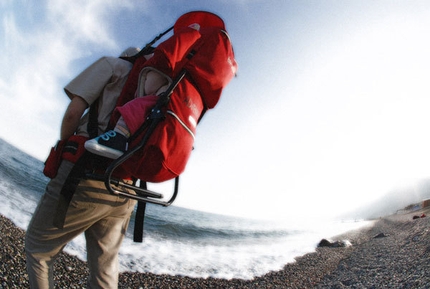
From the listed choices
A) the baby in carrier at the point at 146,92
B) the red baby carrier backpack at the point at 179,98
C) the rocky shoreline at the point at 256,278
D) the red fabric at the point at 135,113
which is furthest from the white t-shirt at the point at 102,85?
the rocky shoreline at the point at 256,278

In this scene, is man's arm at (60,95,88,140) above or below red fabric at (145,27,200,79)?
below

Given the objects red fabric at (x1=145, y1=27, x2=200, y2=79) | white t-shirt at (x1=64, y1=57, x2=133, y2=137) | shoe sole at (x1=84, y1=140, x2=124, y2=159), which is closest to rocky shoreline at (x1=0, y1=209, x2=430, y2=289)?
white t-shirt at (x1=64, y1=57, x2=133, y2=137)

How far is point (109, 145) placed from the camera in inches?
60.3

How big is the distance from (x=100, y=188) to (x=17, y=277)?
4.47 meters

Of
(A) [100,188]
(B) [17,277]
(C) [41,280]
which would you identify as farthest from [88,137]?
(B) [17,277]

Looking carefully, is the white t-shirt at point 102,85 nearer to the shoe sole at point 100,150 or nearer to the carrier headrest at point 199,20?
the shoe sole at point 100,150

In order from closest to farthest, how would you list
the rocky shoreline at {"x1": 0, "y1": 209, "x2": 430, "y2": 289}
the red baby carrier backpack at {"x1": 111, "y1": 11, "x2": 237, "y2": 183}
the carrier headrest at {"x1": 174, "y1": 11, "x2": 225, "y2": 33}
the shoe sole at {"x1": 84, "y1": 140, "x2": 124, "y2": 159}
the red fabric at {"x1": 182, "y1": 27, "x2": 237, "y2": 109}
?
the shoe sole at {"x1": 84, "y1": 140, "x2": 124, "y2": 159}, the red baby carrier backpack at {"x1": 111, "y1": 11, "x2": 237, "y2": 183}, the red fabric at {"x1": 182, "y1": 27, "x2": 237, "y2": 109}, the carrier headrest at {"x1": 174, "y1": 11, "x2": 225, "y2": 33}, the rocky shoreline at {"x1": 0, "y1": 209, "x2": 430, "y2": 289}

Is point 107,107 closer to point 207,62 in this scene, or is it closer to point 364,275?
point 207,62

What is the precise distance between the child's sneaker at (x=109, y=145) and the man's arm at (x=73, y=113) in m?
0.49

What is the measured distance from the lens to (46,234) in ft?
6.17

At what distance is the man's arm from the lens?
1.84 metres

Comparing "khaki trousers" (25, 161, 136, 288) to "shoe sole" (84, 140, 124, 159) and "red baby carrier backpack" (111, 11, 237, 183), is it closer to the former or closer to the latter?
"red baby carrier backpack" (111, 11, 237, 183)

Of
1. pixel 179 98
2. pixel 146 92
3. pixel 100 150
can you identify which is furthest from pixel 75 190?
pixel 179 98

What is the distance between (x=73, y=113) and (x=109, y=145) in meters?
0.60
